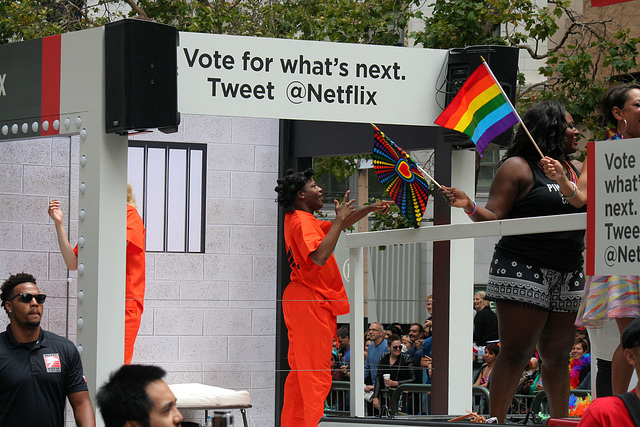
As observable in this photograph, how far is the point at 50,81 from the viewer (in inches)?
237

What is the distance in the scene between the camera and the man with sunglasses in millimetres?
5035

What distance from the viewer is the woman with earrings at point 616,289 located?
14.1 feet

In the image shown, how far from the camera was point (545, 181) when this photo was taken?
515 centimetres

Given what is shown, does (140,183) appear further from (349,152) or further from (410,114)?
(410,114)

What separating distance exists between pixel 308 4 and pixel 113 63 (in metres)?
10.9

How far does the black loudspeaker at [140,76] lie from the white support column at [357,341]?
4.33 ft

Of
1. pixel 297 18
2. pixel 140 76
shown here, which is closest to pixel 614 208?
pixel 140 76

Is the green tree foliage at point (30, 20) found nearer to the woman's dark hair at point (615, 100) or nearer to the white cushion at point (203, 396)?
the white cushion at point (203, 396)

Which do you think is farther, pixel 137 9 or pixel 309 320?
pixel 137 9

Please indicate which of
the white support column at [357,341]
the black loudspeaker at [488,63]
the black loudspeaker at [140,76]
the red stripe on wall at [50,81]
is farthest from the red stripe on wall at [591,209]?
the red stripe on wall at [50,81]

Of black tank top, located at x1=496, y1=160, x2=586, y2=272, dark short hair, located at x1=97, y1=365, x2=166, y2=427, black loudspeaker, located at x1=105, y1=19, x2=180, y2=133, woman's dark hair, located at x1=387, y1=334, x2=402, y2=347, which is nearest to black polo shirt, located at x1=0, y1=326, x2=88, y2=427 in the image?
black loudspeaker, located at x1=105, y1=19, x2=180, y2=133

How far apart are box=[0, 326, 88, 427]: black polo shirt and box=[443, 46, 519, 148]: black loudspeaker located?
2836mm

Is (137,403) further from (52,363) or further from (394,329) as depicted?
(394,329)

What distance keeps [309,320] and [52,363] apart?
2278 mm
